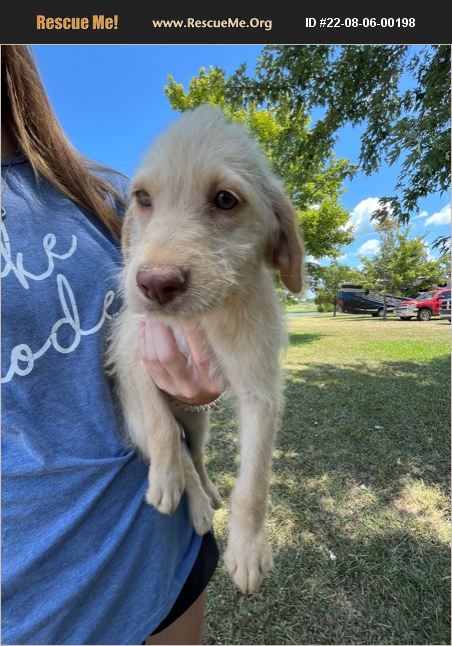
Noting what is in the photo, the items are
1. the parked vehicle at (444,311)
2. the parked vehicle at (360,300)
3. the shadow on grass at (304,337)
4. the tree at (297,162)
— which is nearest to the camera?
the tree at (297,162)

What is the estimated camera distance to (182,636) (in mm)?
1446

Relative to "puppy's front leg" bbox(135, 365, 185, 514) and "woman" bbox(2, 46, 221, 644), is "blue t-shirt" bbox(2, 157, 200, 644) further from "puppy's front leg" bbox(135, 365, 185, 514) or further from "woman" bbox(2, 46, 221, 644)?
"puppy's front leg" bbox(135, 365, 185, 514)

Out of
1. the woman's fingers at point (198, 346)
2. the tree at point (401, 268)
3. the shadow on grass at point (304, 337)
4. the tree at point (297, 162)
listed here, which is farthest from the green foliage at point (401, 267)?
the woman's fingers at point (198, 346)

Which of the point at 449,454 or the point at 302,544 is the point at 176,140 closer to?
the point at 302,544

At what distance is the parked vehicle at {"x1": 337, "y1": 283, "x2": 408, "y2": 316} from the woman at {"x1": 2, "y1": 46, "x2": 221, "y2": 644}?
21.2m

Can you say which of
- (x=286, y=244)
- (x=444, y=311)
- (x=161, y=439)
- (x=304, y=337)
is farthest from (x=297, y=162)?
(x=444, y=311)

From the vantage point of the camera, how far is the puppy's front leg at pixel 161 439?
156 centimetres

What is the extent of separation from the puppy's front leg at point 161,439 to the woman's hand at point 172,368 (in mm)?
55

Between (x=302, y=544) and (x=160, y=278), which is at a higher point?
(x=160, y=278)

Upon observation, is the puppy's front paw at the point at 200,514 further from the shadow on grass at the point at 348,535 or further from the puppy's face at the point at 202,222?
the shadow on grass at the point at 348,535

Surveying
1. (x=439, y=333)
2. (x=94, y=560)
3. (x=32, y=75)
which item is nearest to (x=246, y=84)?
(x=32, y=75)

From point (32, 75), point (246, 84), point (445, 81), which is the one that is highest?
point (246, 84)

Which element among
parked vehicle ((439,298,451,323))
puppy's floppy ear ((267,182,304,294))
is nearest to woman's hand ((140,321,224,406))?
puppy's floppy ear ((267,182,304,294))

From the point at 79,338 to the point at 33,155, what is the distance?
0.67 m
